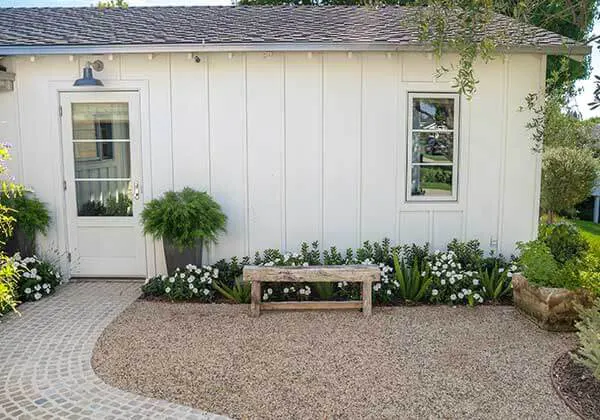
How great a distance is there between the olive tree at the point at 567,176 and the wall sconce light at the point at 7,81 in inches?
398

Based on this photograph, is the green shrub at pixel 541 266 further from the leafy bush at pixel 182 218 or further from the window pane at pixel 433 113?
the leafy bush at pixel 182 218

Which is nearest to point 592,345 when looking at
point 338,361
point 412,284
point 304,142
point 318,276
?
point 338,361

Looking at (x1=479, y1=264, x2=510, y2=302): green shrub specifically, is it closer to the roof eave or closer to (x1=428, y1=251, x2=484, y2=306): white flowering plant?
(x1=428, y1=251, x2=484, y2=306): white flowering plant

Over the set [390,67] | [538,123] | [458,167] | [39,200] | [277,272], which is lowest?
[277,272]

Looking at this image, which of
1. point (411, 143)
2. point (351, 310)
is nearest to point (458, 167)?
point (411, 143)

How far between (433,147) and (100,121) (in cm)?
424

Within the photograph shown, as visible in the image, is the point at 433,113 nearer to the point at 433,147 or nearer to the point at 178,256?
the point at 433,147

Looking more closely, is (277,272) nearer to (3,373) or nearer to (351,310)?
(351,310)

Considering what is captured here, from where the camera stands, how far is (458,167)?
664 centimetres

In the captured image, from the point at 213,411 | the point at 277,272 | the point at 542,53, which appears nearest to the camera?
the point at 213,411

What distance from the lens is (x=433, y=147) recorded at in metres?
6.70

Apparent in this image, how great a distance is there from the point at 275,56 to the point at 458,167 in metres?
2.66

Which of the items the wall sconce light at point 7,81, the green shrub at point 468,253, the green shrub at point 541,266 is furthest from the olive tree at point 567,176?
the wall sconce light at point 7,81

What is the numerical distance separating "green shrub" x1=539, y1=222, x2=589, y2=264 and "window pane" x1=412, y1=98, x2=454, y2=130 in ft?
6.43
